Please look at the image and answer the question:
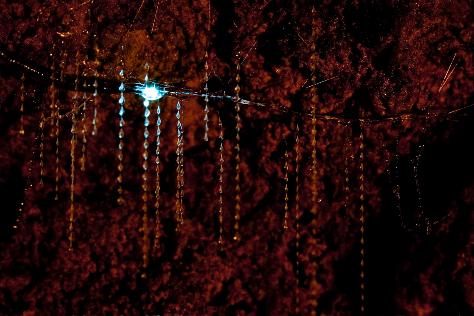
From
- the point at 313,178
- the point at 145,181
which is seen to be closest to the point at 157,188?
the point at 145,181

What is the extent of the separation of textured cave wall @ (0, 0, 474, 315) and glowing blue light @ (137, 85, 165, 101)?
17cm

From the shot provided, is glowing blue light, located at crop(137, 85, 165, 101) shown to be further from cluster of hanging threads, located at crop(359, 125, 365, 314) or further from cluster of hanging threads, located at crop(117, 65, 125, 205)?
cluster of hanging threads, located at crop(359, 125, 365, 314)

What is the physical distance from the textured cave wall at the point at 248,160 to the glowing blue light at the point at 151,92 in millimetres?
174

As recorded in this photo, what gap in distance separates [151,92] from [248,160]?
3.79ft

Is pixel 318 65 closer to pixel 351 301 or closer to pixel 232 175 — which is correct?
pixel 232 175

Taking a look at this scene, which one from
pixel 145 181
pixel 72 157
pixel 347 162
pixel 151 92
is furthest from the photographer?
pixel 347 162

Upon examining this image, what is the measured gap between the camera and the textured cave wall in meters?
3.96

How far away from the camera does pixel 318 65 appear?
4102 millimetres

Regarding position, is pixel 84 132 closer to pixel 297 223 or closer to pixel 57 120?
pixel 57 120

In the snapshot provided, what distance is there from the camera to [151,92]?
3.88 meters

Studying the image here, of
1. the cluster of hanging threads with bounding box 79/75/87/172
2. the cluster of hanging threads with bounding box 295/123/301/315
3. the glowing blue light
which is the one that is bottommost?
the cluster of hanging threads with bounding box 295/123/301/315

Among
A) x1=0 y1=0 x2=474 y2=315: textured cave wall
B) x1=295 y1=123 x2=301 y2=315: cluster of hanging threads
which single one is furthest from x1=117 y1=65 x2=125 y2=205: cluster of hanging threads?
x1=295 y1=123 x2=301 y2=315: cluster of hanging threads

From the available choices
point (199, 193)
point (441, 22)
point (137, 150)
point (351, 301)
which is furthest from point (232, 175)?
point (441, 22)

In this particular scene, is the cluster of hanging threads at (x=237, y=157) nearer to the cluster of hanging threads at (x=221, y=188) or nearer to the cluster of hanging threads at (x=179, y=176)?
the cluster of hanging threads at (x=221, y=188)
